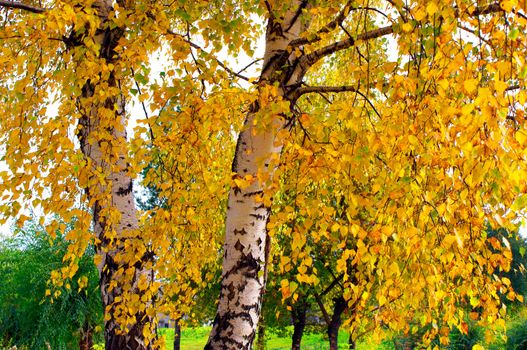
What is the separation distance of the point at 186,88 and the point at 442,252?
6.31 feet

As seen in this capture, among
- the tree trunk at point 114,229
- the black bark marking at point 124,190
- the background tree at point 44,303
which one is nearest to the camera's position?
the tree trunk at point 114,229

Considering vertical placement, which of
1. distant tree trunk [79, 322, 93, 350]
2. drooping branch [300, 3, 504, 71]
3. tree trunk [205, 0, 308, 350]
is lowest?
distant tree trunk [79, 322, 93, 350]

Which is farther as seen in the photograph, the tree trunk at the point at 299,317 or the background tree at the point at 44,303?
the tree trunk at the point at 299,317

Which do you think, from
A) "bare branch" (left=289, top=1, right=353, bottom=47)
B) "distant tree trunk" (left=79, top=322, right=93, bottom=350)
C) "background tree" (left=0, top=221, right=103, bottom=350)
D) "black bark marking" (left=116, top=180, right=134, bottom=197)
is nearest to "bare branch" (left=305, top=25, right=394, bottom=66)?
"bare branch" (left=289, top=1, right=353, bottom=47)

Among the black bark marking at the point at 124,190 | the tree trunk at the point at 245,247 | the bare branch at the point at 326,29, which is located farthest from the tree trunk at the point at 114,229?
the bare branch at the point at 326,29

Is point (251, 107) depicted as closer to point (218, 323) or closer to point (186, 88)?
point (186, 88)

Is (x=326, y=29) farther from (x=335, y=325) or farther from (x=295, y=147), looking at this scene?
(x=335, y=325)

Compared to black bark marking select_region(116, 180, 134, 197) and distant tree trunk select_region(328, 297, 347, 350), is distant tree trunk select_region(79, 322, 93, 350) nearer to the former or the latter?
distant tree trunk select_region(328, 297, 347, 350)

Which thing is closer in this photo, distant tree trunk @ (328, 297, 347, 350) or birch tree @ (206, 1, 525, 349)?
birch tree @ (206, 1, 525, 349)

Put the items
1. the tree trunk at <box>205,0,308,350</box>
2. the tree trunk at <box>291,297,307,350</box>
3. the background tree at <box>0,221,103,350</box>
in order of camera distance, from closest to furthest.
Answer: the tree trunk at <box>205,0,308,350</box> < the background tree at <box>0,221,103,350</box> < the tree trunk at <box>291,297,307,350</box>

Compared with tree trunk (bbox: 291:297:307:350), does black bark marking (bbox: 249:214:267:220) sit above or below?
above

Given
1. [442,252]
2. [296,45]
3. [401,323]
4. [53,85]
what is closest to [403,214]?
[442,252]

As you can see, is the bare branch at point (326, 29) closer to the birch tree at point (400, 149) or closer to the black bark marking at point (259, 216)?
the birch tree at point (400, 149)

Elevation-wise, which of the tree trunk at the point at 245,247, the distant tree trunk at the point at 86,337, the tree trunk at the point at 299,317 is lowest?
the distant tree trunk at the point at 86,337
